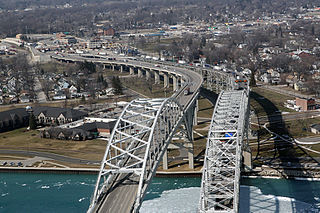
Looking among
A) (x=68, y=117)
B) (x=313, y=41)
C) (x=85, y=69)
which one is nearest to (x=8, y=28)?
(x=85, y=69)

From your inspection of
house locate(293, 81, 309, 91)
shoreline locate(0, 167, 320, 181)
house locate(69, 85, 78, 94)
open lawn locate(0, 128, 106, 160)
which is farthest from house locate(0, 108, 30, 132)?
house locate(293, 81, 309, 91)

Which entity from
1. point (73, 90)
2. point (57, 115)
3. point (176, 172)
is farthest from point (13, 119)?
point (176, 172)

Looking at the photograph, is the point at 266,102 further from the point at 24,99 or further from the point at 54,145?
the point at 24,99

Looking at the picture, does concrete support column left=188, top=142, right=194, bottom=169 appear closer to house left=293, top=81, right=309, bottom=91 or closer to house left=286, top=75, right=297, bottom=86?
house left=293, top=81, right=309, bottom=91

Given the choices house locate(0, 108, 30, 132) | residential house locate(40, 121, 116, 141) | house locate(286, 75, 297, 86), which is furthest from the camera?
house locate(286, 75, 297, 86)

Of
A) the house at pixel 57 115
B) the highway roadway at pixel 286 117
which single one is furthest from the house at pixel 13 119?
the highway roadway at pixel 286 117
